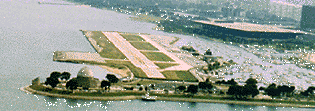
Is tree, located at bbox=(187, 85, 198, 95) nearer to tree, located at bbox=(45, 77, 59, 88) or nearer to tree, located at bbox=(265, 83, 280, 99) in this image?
tree, located at bbox=(265, 83, 280, 99)

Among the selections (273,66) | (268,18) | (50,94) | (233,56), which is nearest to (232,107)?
(50,94)

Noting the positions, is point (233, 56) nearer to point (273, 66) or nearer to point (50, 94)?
point (273, 66)

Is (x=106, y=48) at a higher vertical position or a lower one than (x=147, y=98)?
higher

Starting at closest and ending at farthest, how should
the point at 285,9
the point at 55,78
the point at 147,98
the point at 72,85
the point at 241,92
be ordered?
the point at 72,85 < the point at 147,98 < the point at 55,78 < the point at 241,92 < the point at 285,9

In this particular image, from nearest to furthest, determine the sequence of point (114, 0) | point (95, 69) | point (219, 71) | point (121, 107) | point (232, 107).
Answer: point (121, 107) < point (232, 107) < point (95, 69) < point (219, 71) < point (114, 0)

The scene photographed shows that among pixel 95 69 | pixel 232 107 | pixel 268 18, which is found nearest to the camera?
pixel 232 107

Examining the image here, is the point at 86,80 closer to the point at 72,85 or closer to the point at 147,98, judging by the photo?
the point at 72,85

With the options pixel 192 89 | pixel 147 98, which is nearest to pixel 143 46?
pixel 192 89
